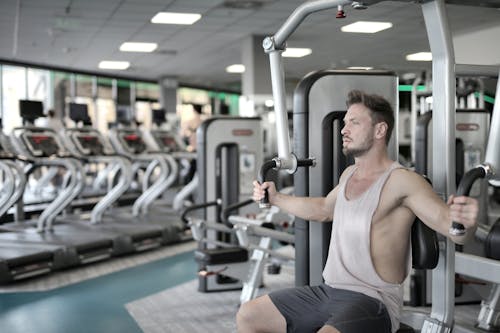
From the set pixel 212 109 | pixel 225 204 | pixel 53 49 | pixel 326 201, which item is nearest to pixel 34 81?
pixel 53 49

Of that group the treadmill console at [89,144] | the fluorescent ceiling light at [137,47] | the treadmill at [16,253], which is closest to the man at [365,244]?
the treadmill at [16,253]

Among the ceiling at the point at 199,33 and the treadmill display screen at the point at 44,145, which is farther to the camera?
the ceiling at the point at 199,33

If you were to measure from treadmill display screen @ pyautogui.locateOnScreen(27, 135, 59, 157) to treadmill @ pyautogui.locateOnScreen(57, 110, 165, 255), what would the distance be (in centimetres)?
29

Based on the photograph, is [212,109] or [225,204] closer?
[225,204]

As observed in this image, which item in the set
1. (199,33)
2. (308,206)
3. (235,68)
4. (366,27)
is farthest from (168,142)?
(308,206)

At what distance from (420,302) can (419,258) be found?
2327 millimetres

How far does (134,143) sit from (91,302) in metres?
4.08

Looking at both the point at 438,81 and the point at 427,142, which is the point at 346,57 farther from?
the point at 438,81

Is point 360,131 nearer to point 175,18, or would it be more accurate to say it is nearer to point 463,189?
point 463,189

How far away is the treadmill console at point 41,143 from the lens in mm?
6711

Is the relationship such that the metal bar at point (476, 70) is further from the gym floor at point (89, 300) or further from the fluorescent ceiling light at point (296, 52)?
the fluorescent ceiling light at point (296, 52)

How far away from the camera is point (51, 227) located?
22.6ft

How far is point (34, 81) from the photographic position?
13109 mm

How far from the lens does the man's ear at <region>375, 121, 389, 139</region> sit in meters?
2.21
